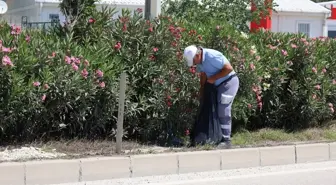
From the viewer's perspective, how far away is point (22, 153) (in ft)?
22.4

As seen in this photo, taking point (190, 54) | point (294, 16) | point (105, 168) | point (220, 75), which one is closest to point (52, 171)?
point (105, 168)

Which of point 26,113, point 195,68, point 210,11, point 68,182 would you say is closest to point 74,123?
point 26,113

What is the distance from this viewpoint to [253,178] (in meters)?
7.09

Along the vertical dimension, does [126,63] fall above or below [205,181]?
above

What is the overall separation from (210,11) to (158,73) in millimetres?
3958

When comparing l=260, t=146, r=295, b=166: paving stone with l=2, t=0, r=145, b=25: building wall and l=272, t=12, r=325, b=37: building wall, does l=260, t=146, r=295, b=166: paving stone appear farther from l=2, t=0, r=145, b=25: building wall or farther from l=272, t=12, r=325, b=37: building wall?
l=272, t=12, r=325, b=37: building wall

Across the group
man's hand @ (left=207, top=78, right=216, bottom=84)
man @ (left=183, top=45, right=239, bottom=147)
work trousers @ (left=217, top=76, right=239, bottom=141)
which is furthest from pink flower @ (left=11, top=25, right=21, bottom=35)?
work trousers @ (left=217, top=76, right=239, bottom=141)

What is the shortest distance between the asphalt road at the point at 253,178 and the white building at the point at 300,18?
1776 cm

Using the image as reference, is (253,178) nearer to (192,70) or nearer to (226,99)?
(226,99)

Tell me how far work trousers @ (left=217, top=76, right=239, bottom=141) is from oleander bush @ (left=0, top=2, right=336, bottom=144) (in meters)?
0.52

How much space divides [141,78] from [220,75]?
3.77ft

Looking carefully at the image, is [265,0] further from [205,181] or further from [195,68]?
[205,181]

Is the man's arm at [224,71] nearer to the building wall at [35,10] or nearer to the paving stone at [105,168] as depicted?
the paving stone at [105,168]

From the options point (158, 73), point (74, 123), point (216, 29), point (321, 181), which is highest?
point (216, 29)
